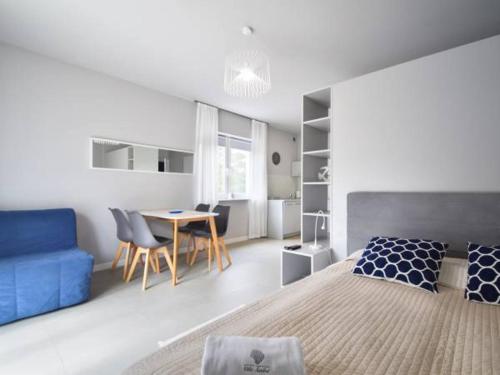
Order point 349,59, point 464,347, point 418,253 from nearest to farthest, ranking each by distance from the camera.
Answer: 1. point 464,347
2. point 418,253
3. point 349,59

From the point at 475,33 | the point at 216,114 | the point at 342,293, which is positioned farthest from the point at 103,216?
the point at 475,33

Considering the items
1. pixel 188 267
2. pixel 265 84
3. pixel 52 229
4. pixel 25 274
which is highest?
pixel 265 84

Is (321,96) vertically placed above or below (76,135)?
above

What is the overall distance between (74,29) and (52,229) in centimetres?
205

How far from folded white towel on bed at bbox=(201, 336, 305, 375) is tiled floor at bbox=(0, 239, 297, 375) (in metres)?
1.15

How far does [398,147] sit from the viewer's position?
224 cm

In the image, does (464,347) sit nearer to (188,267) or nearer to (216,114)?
(188,267)

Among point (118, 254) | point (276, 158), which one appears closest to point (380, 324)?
point (118, 254)

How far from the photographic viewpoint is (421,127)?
2.12m

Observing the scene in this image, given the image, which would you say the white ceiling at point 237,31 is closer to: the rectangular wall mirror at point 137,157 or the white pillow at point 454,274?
the rectangular wall mirror at point 137,157

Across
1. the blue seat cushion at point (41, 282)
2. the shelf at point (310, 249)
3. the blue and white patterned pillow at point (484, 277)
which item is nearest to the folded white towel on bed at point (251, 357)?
the blue and white patterned pillow at point (484, 277)

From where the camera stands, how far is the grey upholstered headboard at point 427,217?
1.78m

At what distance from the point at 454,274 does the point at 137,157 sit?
12.3 feet

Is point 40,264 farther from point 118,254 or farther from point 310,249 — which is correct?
point 310,249
